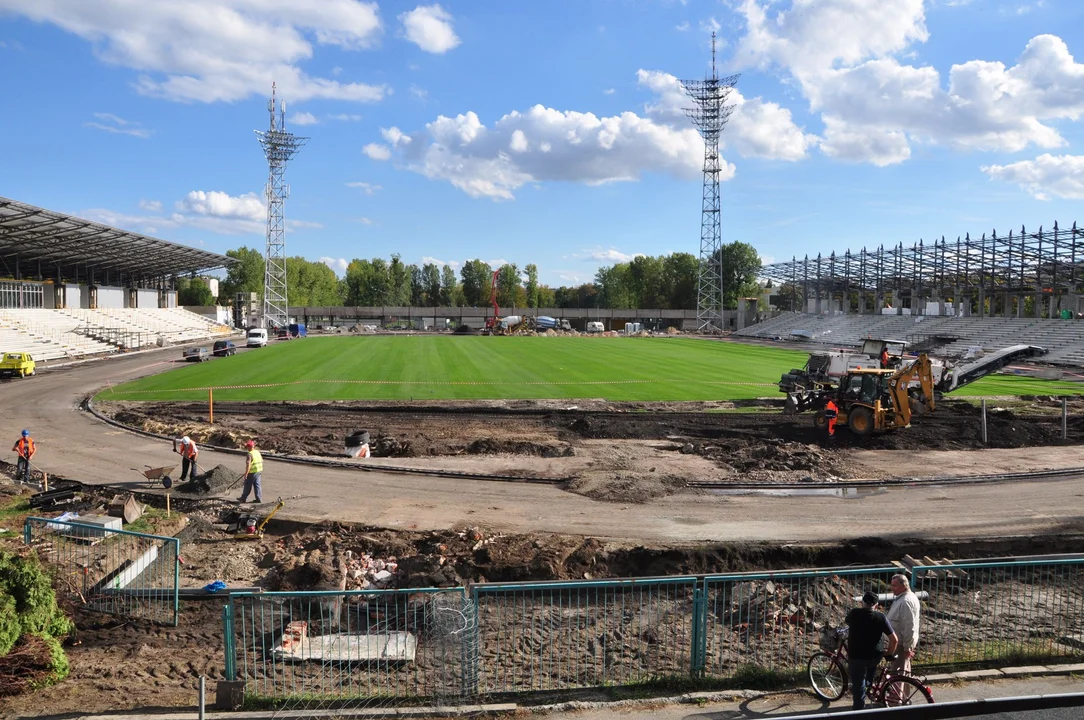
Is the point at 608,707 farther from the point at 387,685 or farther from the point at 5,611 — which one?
the point at 5,611

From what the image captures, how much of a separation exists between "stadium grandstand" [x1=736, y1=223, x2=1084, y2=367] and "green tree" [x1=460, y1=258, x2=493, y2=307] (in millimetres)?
82087

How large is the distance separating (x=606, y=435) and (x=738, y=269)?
421ft

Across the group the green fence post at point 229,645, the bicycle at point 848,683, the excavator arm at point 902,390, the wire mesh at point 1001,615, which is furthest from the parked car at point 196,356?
the bicycle at point 848,683

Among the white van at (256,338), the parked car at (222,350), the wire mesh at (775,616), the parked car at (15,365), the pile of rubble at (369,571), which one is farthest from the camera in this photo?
the white van at (256,338)

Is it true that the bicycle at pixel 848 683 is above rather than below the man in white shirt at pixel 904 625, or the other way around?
below

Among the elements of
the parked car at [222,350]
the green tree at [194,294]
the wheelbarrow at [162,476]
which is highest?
the green tree at [194,294]

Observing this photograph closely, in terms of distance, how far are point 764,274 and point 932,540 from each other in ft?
332

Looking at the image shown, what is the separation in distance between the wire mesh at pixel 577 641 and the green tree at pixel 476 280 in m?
165

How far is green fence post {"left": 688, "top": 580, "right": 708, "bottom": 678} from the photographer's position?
884cm

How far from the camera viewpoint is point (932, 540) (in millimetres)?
14477

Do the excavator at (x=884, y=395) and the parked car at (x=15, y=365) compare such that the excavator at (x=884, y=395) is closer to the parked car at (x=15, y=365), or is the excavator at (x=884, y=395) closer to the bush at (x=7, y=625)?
the bush at (x=7, y=625)

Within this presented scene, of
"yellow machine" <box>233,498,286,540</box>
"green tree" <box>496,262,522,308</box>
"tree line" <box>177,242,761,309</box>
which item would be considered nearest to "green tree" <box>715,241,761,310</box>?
"tree line" <box>177,242,761,309</box>

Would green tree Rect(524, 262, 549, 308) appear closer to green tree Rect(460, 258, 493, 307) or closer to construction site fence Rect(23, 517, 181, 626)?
green tree Rect(460, 258, 493, 307)

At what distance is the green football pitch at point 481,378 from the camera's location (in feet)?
116
